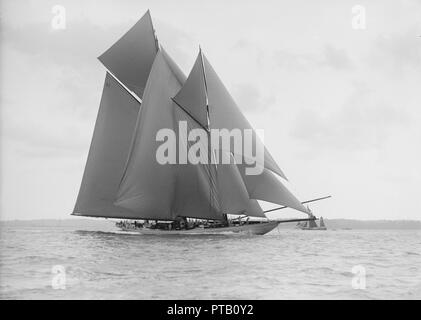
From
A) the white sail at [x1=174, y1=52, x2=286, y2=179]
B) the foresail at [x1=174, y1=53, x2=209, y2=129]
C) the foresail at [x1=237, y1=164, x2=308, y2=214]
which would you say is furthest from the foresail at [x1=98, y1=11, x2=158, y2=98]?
the foresail at [x1=237, y1=164, x2=308, y2=214]

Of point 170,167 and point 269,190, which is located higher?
point 170,167

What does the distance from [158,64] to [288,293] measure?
2727cm

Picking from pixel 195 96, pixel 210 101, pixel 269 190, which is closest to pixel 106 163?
pixel 195 96

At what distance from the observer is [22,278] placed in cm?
1598

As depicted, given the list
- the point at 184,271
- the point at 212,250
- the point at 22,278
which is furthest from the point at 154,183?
the point at 22,278

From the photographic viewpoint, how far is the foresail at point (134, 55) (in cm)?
4259

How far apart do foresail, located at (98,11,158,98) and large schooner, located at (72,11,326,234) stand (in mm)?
820

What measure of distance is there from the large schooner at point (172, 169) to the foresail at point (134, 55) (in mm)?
820

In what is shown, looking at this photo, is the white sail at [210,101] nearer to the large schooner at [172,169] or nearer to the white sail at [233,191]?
the large schooner at [172,169]

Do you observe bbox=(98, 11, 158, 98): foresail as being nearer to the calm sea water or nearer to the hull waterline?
the hull waterline

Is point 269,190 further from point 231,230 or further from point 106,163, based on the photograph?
point 106,163

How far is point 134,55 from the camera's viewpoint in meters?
43.3

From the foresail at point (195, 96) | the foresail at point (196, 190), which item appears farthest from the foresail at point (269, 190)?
the foresail at point (195, 96)

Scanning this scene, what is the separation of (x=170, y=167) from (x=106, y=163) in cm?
573
